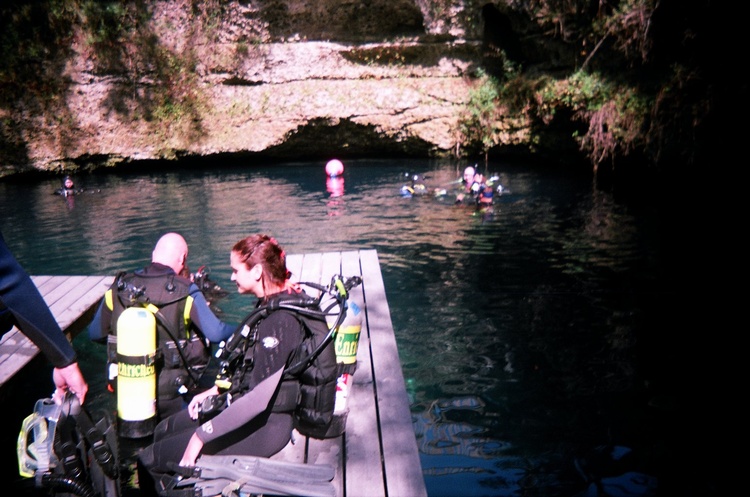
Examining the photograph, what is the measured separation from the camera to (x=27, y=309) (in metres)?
2.10

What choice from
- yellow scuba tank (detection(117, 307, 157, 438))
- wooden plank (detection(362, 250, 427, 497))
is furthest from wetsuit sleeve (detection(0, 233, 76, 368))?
wooden plank (detection(362, 250, 427, 497))

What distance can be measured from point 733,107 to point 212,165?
600 inches

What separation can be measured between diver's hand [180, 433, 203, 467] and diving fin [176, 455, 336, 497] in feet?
0.10

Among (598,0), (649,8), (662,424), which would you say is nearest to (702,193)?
(649,8)

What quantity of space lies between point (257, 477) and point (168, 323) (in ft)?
4.43

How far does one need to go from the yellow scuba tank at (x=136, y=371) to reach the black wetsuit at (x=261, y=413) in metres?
0.64

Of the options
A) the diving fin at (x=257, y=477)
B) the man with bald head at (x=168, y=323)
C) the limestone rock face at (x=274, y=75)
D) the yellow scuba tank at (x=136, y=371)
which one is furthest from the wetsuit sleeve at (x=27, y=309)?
the limestone rock face at (x=274, y=75)

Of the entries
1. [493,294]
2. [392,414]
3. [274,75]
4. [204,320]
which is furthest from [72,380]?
[274,75]

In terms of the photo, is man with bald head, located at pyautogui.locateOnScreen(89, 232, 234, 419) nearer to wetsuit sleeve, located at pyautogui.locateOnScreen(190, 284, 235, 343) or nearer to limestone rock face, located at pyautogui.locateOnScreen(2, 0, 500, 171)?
wetsuit sleeve, located at pyautogui.locateOnScreen(190, 284, 235, 343)

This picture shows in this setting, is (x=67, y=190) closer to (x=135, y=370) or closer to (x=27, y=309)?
(x=135, y=370)

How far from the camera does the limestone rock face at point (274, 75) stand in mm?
17375

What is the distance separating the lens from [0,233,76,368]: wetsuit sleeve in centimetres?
203

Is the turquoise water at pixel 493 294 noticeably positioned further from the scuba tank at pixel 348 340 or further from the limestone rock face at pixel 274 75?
the limestone rock face at pixel 274 75

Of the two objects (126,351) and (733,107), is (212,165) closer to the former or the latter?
(733,107)
